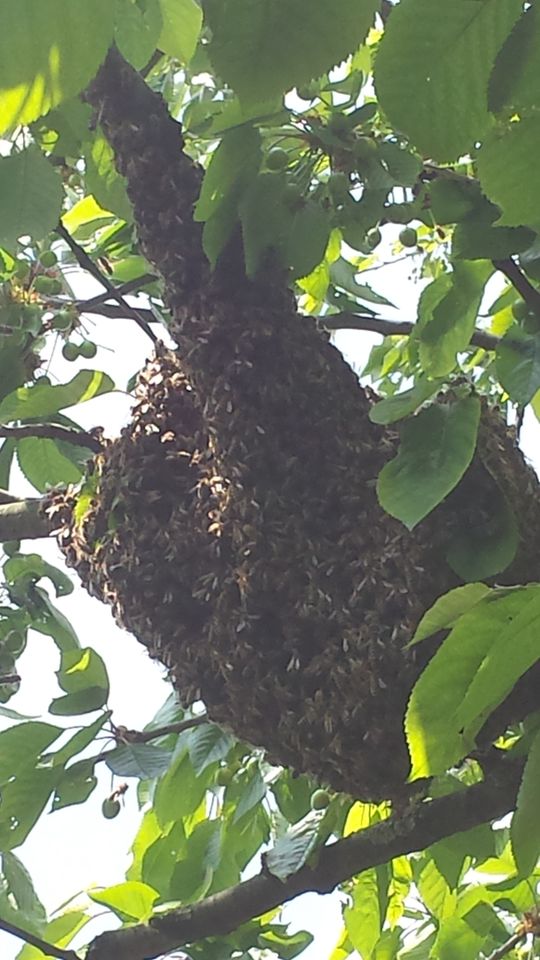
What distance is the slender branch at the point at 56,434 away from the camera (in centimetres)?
154

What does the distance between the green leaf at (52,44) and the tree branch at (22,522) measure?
1.06 meters

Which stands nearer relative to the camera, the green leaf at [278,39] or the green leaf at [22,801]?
the green leaf at [278,39]

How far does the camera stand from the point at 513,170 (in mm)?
726

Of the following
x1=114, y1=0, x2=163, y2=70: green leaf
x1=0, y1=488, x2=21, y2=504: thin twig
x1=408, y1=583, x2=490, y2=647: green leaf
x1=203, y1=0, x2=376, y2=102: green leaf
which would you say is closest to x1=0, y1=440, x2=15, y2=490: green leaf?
x1=0, y1=488, x2=21, y2=504: thin twig

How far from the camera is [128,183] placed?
58.1 inches

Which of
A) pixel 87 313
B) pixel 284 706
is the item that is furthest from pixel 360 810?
pixel 87 313

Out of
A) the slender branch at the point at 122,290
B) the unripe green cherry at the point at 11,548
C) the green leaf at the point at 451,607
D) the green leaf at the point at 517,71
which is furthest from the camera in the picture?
the unripe green cherry at the point at 11,548

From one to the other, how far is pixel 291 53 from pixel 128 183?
0.84m

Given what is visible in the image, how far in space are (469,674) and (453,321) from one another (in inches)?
21.8

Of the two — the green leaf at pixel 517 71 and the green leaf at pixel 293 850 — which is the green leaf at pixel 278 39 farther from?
the green leaf at pixel 293 850

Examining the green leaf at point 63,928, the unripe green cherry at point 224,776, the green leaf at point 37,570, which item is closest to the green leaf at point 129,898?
the green leaf at point 63,928

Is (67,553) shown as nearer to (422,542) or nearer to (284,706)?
(284,706)

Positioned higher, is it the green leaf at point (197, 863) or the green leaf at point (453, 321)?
the green leaf at point (453, 321)

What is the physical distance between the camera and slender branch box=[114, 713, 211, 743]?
1500 mm
